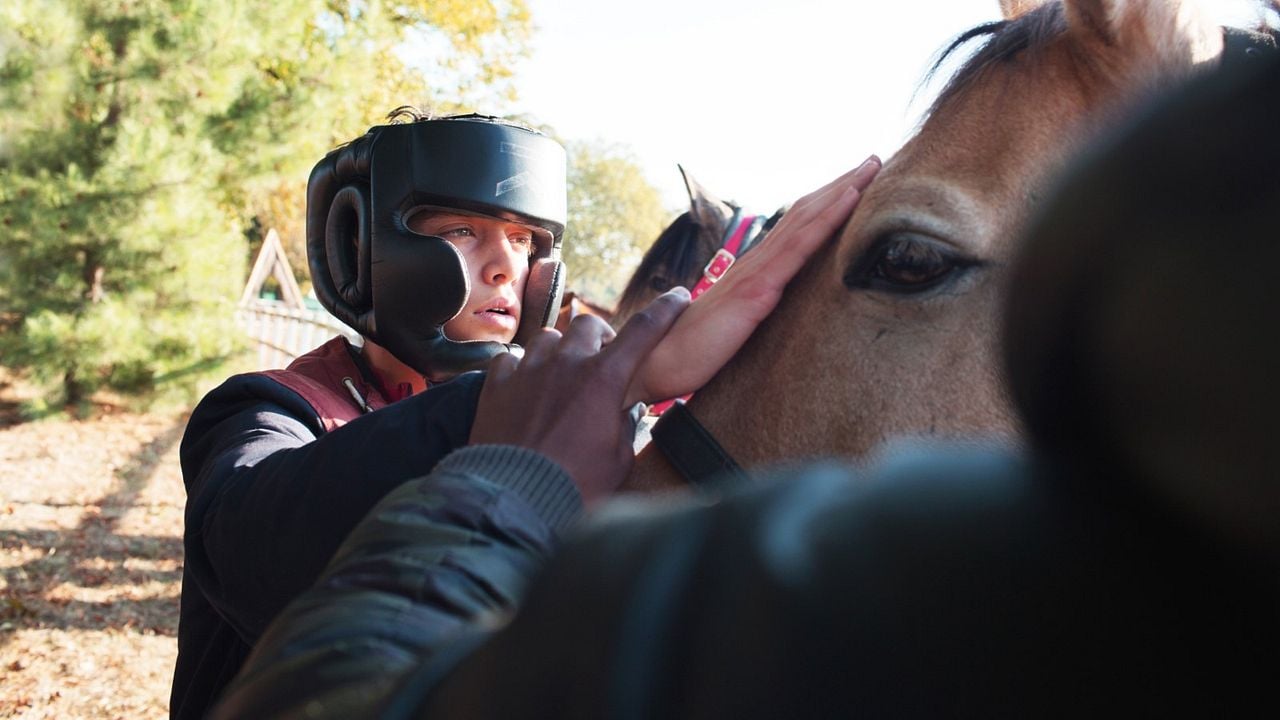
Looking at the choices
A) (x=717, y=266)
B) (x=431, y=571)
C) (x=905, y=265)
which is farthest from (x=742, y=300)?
(x=717, y=266)

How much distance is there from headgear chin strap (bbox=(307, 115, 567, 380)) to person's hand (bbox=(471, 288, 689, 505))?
85 centimetres

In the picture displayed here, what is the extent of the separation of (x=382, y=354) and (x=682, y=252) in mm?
3608

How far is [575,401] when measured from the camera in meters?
1.20

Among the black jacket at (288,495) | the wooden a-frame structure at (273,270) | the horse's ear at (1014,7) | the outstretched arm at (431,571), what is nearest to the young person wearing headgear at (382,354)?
the black jacket at (288,495)

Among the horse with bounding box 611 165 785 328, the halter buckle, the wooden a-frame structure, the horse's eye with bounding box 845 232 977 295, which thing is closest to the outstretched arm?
the horse's eye with bounding box 845 232 977 295

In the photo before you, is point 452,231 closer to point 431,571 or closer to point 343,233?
point 343,233

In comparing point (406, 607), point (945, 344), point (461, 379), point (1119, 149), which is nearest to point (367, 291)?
point (461, 379)

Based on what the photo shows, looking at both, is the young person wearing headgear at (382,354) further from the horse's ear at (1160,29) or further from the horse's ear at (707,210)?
the horse's ear at (707,210)

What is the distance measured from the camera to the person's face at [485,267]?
238cm

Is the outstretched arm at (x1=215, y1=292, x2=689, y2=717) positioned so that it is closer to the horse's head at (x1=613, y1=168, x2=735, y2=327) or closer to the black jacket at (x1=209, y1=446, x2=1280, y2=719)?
the black jacket at (x1=209, y1=446, x2=1280, y2=719)

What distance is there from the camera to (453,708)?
0.57 m

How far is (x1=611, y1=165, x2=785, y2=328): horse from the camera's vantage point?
19.1 feet

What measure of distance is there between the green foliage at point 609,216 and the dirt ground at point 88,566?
86.1ft

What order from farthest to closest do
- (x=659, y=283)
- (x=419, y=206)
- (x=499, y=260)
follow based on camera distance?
(x=659, y=283) → (x=499, y=260) → (x=419, y=206)
